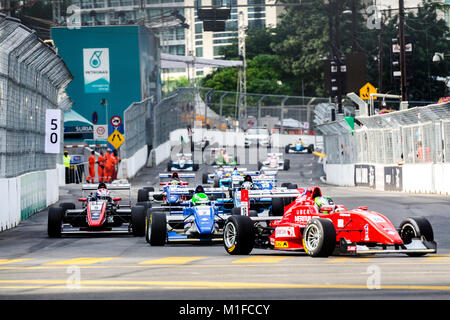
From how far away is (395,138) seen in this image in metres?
35.7

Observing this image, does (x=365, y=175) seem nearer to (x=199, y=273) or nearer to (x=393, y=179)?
(x=393, y=179)

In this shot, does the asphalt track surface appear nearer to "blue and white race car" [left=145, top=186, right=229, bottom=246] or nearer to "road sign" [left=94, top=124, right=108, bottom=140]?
"blue and white race car" [left=145, top=186, right=229, bottom=246]

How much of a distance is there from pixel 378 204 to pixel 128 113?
936 inches

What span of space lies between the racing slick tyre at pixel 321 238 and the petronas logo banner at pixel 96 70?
1813 inches

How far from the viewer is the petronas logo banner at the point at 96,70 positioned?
189 ft

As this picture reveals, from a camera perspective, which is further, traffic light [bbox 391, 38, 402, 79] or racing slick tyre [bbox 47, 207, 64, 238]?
traffic light [bbox 391, 38, 402, 79]

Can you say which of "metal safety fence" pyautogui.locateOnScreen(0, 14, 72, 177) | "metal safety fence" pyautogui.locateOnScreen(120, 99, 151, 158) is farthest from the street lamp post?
"metal safety fence" pyautogui.locateOnScreen(0, 14, 72, 177)

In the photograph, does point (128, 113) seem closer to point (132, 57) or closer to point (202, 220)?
point (132, 57)

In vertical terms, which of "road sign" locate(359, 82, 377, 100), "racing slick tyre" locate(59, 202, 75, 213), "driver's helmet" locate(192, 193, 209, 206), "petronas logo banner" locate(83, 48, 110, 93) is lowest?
"racing slick tyre" locate(59, 202, 75, 213)

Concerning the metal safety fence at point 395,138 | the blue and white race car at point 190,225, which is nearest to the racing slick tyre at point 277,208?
the blue and white race car at point 190,225

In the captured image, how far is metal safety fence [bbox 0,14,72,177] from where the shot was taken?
68.8ft

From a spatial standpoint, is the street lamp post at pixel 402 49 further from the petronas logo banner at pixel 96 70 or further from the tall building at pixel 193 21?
the tall building at pixel 193 21

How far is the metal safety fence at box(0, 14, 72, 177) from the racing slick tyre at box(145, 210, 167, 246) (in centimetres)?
568
